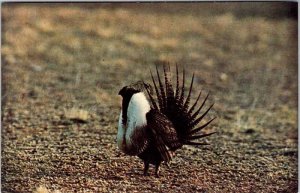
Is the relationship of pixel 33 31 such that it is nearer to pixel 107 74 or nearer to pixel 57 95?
pixel 107 74

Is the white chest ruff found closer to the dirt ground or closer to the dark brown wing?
the dark brown wing

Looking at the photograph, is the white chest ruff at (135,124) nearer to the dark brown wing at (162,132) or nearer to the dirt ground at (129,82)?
the dark brown wing at (162,132)

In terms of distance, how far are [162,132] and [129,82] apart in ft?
7.92

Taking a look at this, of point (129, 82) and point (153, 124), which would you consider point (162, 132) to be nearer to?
point (153, 124)

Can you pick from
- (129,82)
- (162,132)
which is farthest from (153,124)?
(129,82)

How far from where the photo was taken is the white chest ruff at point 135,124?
366 cm

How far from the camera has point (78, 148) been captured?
179 inches

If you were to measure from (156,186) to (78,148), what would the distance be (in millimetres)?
836

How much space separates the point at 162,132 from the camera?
376 cm

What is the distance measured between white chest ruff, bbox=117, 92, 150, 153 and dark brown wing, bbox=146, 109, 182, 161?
1.8 inches

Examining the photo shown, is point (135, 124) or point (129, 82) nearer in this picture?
point (135, 124)

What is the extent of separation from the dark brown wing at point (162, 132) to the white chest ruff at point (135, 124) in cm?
5

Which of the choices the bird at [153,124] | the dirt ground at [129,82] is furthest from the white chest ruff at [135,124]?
the dirt ground at [129,82]

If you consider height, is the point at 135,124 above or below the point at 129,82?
below
